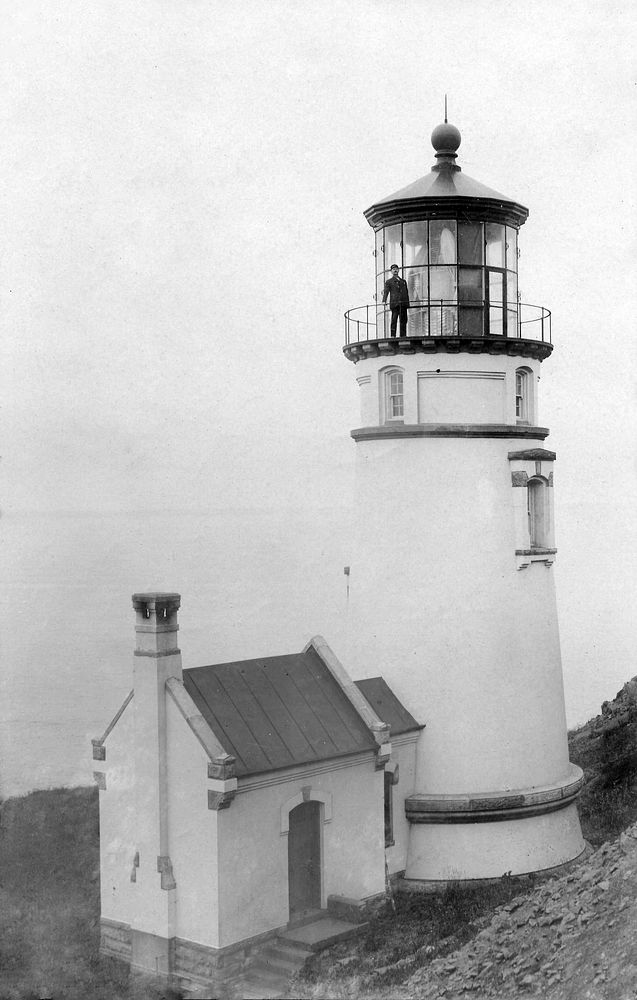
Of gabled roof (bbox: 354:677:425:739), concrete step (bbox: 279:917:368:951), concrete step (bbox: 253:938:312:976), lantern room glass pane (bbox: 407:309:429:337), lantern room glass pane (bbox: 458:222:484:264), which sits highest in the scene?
lantern room glass pane (bbox: 458:222:484:264)

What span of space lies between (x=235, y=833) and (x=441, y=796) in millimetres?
4155

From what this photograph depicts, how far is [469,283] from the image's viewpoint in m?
16.7

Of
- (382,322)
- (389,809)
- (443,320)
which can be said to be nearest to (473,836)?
(389,809)

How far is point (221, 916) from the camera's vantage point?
13.2 metres

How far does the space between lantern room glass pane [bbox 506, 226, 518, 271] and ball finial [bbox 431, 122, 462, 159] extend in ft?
4.70

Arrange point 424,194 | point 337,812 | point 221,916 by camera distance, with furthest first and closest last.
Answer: point 424,194 → point 337,812 → point 221,916

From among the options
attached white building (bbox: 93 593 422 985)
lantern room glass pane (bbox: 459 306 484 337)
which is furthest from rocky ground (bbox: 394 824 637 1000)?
lantern room glass pane (bbox: 459 306 484 337)

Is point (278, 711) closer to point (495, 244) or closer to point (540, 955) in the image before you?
point (540, 955)

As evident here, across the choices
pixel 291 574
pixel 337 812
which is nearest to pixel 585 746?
pixel 291 574

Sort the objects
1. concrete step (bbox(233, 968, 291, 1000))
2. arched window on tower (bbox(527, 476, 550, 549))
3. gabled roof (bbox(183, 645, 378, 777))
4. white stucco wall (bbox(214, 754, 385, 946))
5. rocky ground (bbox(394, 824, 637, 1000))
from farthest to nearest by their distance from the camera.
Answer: arched window on tower (bbox(527, 476, 550, 549)), gabled roof (bbox(183, 645, 378, 777)), white stucco wall (bbox(214, 754, 385, 946)), concrete step (bbox(233, 968, 291, 1000)), rocky ground (bbox(394, 824, 637, 1000))

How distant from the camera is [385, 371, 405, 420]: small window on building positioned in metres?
16.9

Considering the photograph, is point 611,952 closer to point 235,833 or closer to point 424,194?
point 235,833

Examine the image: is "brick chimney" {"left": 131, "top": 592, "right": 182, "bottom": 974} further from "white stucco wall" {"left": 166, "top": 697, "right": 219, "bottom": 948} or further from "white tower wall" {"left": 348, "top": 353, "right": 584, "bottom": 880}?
"white tower wall" {"left": 348, "top": 353, "right": 584, "bottom": 880}

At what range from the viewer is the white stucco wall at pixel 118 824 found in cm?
1421
